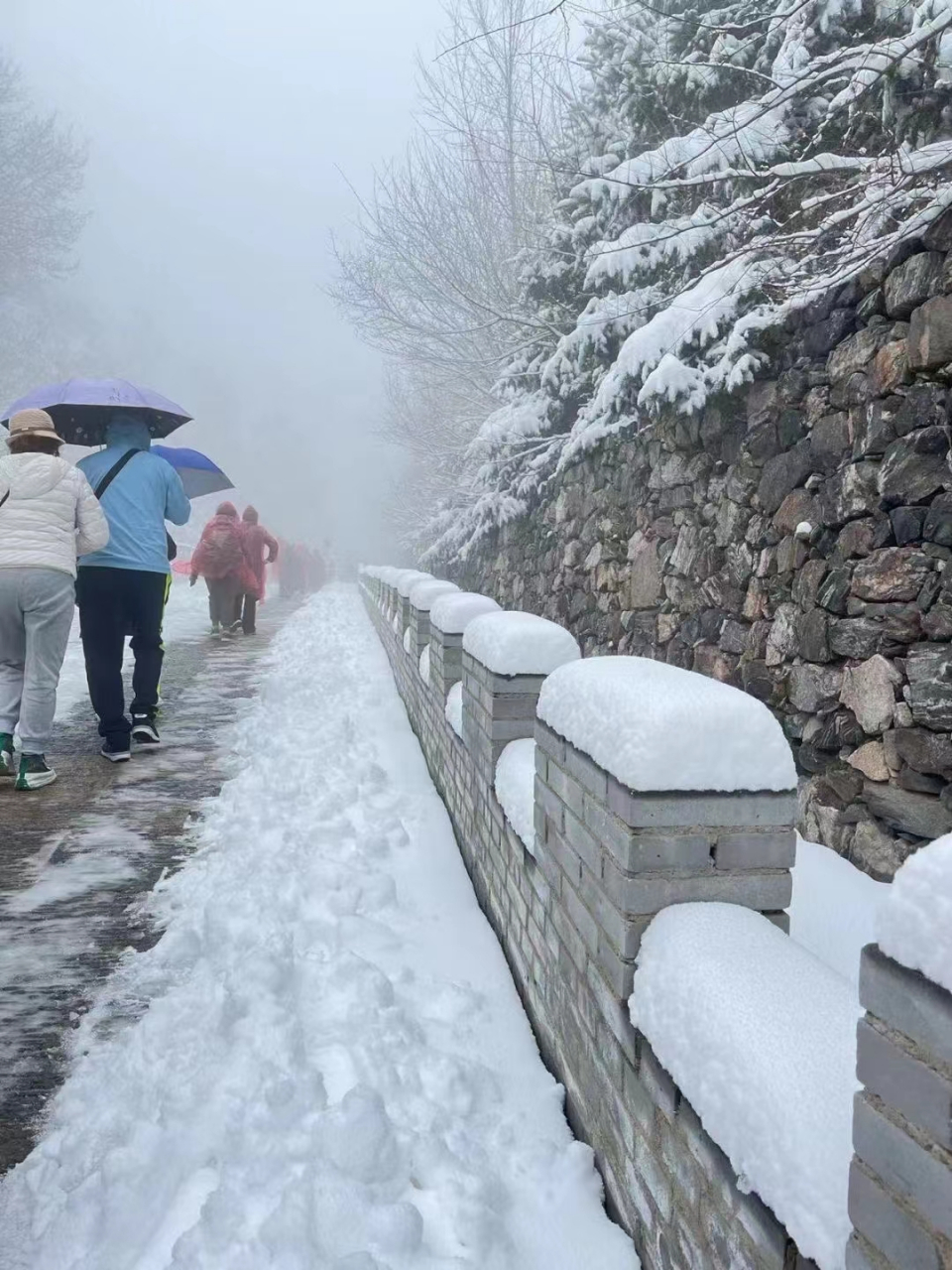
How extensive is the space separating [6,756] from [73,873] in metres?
1.47

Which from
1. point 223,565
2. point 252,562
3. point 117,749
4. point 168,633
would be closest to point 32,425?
point 117,749

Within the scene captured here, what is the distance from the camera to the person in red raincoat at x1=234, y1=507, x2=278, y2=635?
1172cm

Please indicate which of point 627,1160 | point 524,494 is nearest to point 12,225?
point 524,494

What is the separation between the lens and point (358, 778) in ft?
15.0

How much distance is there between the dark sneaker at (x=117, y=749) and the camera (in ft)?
15.7

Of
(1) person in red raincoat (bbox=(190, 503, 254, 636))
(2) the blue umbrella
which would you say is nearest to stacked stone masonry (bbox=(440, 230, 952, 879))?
(2) the blue umbrella

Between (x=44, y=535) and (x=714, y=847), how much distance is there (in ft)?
11.7

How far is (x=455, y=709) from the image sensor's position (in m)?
4.00

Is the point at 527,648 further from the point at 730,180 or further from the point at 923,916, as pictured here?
the point at 730,180

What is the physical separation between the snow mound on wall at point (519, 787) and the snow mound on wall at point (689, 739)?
73 centimetres

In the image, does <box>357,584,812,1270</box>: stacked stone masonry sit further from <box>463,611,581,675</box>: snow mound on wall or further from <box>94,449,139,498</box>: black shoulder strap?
<box>94,449,139,498</box>: black shoulder strap

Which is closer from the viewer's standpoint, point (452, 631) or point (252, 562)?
point (452, 631)

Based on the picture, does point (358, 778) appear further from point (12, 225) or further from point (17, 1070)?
point (12, 225)

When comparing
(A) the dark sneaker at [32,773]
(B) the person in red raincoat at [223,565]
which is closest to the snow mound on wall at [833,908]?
(A) the dark sneaker at [32,773]
